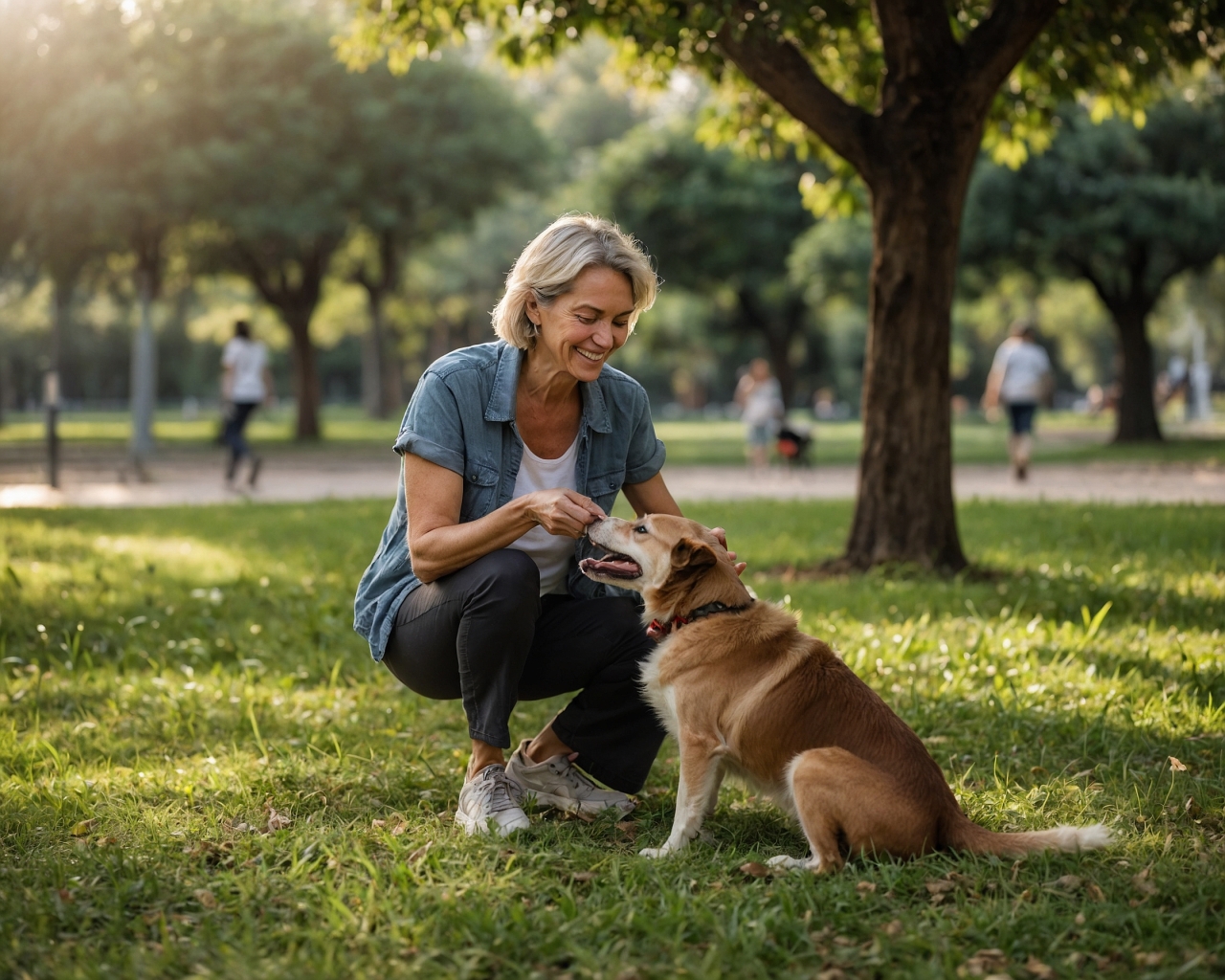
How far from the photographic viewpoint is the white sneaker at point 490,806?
3.93m

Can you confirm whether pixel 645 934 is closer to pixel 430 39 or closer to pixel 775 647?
pixel 775 647

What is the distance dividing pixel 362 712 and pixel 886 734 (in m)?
2.91

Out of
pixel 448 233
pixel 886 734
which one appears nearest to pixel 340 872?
pixel 886 734

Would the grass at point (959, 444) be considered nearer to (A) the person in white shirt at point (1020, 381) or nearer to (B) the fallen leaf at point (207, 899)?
(A) the person in white shirt at point (1020, 381)

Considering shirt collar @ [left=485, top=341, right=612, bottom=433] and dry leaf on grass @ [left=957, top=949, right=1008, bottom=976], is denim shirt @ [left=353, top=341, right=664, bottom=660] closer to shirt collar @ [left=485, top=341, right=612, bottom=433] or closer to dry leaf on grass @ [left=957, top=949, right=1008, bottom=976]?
shirt collar @ [left=485, top=341, right=612, bottom=433]

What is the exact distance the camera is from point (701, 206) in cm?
3100

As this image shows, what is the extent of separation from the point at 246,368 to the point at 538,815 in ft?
40.3

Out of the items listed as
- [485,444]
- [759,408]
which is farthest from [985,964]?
[759,408]

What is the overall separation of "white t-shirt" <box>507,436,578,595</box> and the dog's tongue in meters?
0.24

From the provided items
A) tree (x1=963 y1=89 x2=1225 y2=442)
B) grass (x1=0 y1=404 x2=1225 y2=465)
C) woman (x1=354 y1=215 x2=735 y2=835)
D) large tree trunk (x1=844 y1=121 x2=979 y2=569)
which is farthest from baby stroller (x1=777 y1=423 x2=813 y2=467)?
woman (x1=354 y1=215 x2=735 y2=835)

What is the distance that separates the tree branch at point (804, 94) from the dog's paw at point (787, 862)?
5.46 meters

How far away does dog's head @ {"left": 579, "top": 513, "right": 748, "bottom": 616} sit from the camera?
394cm

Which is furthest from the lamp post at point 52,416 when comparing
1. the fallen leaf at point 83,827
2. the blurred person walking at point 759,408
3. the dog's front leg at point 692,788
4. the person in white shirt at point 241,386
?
the dog's front leg at point 692,788

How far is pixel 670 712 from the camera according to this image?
388 cm
